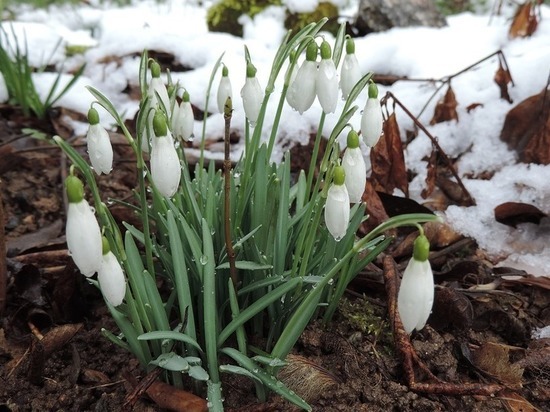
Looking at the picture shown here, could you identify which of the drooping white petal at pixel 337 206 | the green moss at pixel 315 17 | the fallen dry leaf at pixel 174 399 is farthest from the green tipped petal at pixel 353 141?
the green moss at pixel 315 17

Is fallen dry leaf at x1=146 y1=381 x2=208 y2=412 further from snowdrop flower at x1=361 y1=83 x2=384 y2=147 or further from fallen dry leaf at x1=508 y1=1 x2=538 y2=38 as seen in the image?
fallen dry leaf at x1=508 y1=1 x2=538 y2=38

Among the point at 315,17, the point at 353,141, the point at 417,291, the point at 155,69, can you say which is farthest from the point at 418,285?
the point at 315,17

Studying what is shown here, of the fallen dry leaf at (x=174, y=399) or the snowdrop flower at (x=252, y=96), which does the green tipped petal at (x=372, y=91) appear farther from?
the fallen dry leaf at (x=174, y=399)

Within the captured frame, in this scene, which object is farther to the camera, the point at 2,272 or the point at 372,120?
the point at 2,272

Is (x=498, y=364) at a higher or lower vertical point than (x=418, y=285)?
lower

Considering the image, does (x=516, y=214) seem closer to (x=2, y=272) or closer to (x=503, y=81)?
(x=503, y=81)

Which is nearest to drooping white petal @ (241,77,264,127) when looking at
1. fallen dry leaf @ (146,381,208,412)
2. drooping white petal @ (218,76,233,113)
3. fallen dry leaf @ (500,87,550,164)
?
drooping white petal @ (218,76,233,113)

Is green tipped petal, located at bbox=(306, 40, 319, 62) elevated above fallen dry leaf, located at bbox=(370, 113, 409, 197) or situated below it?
above

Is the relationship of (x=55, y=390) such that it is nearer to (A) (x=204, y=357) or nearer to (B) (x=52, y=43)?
(A) (x=204, y=357)
